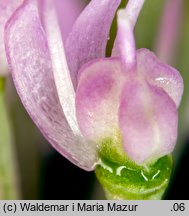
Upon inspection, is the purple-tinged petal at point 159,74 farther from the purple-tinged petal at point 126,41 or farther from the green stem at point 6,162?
the green stem at point 6,162

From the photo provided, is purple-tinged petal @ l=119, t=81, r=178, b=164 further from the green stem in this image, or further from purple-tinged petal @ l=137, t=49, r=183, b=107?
the green stem

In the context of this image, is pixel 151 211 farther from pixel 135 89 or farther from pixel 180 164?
pixel 180 164

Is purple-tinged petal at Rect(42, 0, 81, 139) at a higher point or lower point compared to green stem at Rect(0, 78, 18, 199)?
higher

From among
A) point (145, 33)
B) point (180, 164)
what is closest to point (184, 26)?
point (145, 33)

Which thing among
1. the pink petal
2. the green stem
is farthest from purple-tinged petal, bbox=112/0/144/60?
the green stem

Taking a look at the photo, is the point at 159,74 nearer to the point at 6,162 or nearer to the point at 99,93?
the point at 99,93

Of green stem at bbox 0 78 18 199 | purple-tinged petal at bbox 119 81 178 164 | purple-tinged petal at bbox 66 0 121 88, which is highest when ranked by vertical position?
purple-tinged petal at bbox 66 0 121 88

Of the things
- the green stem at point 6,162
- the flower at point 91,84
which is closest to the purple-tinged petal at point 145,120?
the flower at point 91,84
